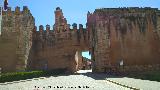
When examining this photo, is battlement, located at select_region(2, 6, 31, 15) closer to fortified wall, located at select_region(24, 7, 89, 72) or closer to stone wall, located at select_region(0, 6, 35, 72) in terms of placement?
stone wall, located at select_region(0, 6, 35, 72)

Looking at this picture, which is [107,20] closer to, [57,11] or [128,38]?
[128,38]

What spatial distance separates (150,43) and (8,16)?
16018mm

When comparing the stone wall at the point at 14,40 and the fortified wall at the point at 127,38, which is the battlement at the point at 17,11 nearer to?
the stone wall at the point at 14,40

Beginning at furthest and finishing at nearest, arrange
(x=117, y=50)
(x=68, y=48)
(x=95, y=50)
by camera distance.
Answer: (x=68, y=48) < (x=95, y=50) < (x=117, y=50)

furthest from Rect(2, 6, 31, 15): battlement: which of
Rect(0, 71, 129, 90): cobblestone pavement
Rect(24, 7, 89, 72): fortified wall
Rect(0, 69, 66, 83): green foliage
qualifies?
Rect(0, 71, 129, 90): cobblestone pavement

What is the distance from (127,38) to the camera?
27.9m

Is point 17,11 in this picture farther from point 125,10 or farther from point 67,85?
point 67,85

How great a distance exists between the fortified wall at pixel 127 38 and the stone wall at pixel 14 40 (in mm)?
8002

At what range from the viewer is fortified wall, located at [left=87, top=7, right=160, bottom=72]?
1072 inches

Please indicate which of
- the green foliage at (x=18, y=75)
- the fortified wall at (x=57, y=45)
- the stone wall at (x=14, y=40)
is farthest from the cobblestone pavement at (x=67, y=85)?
the fortified wall at (x=57, y=45)

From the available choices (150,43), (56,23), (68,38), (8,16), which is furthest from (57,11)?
(150,43)

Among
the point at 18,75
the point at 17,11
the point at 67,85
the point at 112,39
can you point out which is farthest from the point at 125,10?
the point at 67,85

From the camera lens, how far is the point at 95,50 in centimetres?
2931

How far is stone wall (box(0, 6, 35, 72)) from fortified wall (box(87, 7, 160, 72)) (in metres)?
8.00
